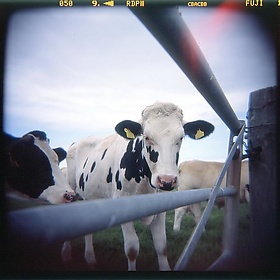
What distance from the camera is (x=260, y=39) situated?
3.02 feet

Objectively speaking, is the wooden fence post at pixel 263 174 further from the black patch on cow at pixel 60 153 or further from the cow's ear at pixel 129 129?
the black patch on cow at pixel 60 153

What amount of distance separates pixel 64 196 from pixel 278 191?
0.52 metres

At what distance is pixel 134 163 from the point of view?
1.08m

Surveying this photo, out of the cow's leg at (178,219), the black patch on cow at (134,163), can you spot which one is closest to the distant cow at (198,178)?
the cow's leg at (178,219)

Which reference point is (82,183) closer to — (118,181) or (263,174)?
(118,181)

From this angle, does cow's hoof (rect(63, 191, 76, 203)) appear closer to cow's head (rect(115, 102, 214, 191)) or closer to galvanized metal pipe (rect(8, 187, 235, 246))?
cow's head (rect(115, 102, 214, 191))

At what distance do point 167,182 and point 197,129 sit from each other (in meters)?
0.22

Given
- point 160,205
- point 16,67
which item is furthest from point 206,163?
point 160,205

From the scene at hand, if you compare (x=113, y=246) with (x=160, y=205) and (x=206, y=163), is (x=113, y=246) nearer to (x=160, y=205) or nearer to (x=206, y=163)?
(x=206, y=163)

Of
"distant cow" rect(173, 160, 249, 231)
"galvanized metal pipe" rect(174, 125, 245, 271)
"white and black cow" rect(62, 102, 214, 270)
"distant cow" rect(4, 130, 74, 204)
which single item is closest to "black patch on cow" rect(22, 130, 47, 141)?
"distant cow" rect(4, 130, 74, 204)

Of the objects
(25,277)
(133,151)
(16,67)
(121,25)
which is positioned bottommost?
(25,277)

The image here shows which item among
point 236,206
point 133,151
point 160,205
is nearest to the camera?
point 160,205

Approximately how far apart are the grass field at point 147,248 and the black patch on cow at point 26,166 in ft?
0.57

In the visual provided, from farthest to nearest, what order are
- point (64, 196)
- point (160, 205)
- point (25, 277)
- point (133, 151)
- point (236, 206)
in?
1. point (133, 151)
2. point (64, 196)
3. point (236, 206)
4. point (25, 277)
5. point (160, 205)
